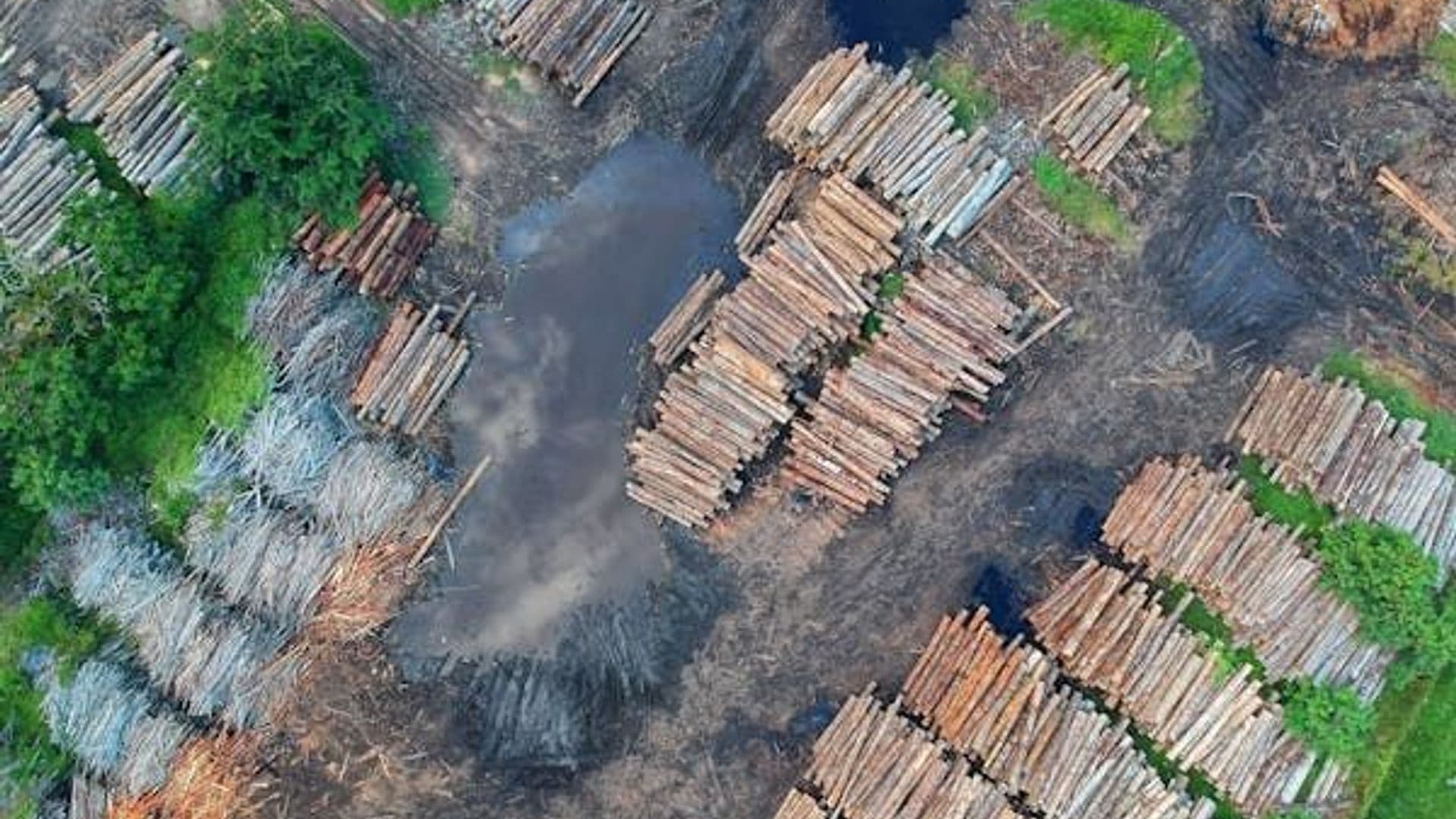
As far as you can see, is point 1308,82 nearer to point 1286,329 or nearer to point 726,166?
point 1286,329

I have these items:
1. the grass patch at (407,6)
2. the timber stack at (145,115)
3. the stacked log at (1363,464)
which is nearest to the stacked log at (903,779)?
the stacked log at (1363,464)

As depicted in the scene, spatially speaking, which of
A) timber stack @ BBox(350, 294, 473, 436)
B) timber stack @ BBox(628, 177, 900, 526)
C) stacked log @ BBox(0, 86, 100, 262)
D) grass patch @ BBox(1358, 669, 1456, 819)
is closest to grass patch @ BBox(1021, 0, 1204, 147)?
timber stack @ BBox(628, 177, 900, 526)

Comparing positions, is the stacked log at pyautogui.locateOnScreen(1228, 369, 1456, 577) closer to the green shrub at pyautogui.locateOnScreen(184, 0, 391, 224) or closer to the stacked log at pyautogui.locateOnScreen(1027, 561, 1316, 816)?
the stacked log at pyautogui.locateOnScreen(1027, 561, 1316, 816)

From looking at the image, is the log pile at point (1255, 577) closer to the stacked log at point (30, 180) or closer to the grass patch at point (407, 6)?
the grass patch at point (407, 6)

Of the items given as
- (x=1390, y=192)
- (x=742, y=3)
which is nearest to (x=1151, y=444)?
(x=1390, y=192)

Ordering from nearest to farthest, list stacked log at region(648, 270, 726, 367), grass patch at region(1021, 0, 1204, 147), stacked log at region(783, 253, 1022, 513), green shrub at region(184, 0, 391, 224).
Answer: green shrub at region(184, 0, 391, 224)
stacked log at region(783, 253, 1022, 513)
grass patch at region(1021, 0, 1204, 147)
stacked log at region(648, 270, 726, 367)

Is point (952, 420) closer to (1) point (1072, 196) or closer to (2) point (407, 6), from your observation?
(1) point (1072, 196)
